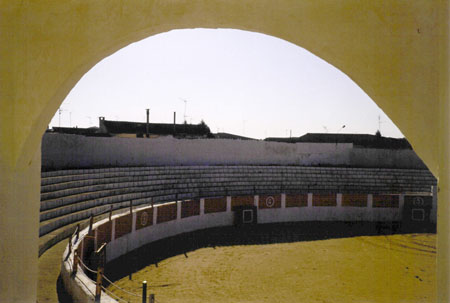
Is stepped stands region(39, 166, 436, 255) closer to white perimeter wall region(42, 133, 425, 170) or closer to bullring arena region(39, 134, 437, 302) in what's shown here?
bullring arena region(39, 134, 437, 302)

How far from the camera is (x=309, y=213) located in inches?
609

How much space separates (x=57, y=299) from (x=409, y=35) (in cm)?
482

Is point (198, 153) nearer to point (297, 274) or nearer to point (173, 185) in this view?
point (173, 185)

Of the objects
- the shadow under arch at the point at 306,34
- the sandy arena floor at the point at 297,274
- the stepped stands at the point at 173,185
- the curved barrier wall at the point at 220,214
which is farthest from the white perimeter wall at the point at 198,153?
the shadow under arch at the point at 306,34

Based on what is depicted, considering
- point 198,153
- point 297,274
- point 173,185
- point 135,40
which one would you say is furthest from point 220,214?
point 135,40

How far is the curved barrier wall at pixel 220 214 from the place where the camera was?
28.8ft

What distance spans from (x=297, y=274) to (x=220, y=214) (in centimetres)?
566

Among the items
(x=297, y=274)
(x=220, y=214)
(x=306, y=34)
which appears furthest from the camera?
(x=220, y=214)

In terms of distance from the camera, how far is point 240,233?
13.1 m

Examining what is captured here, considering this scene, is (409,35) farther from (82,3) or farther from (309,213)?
(309,213)

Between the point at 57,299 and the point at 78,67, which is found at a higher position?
the point at 78,67

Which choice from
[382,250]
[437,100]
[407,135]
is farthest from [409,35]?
[382,250]

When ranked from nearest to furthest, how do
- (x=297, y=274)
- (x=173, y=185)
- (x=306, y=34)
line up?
(x=306, y=34), (x=297, y=274), (x=173, y=185)

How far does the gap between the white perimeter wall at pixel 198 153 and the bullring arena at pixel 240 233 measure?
29 cm
